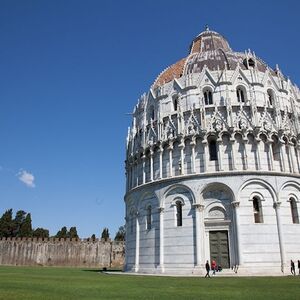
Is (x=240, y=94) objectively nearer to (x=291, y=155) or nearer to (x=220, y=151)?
(x=220, y=151)

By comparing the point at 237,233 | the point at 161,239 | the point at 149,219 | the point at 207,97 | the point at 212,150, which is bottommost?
the point at 161,239

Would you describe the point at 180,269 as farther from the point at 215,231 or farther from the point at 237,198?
the point at 237,198

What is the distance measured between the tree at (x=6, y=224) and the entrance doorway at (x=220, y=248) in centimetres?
6673

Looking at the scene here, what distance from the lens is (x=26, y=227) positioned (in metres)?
82.4

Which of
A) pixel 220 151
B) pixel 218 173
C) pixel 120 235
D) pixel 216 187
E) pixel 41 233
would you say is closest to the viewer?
pixel 218 173

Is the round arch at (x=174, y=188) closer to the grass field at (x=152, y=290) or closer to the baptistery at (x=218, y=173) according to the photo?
the baptistery at (x=218, y=173)

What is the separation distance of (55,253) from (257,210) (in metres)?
46.6

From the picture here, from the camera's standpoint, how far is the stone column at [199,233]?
28.6 meters

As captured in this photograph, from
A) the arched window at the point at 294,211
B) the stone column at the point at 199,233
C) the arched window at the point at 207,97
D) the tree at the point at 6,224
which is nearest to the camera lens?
the stone column at the point at 199,233

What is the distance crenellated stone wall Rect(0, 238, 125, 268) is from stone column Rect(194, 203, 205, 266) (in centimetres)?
3959

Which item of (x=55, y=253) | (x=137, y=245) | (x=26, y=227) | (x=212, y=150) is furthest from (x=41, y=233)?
(x=212, y=150)

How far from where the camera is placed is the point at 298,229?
29516 mm

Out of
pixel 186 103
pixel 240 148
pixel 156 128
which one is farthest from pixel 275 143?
pixel 156 128

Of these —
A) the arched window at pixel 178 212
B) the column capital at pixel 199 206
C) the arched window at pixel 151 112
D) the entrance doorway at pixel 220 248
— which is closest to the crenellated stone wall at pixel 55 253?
the arched window at pixel 151 112
